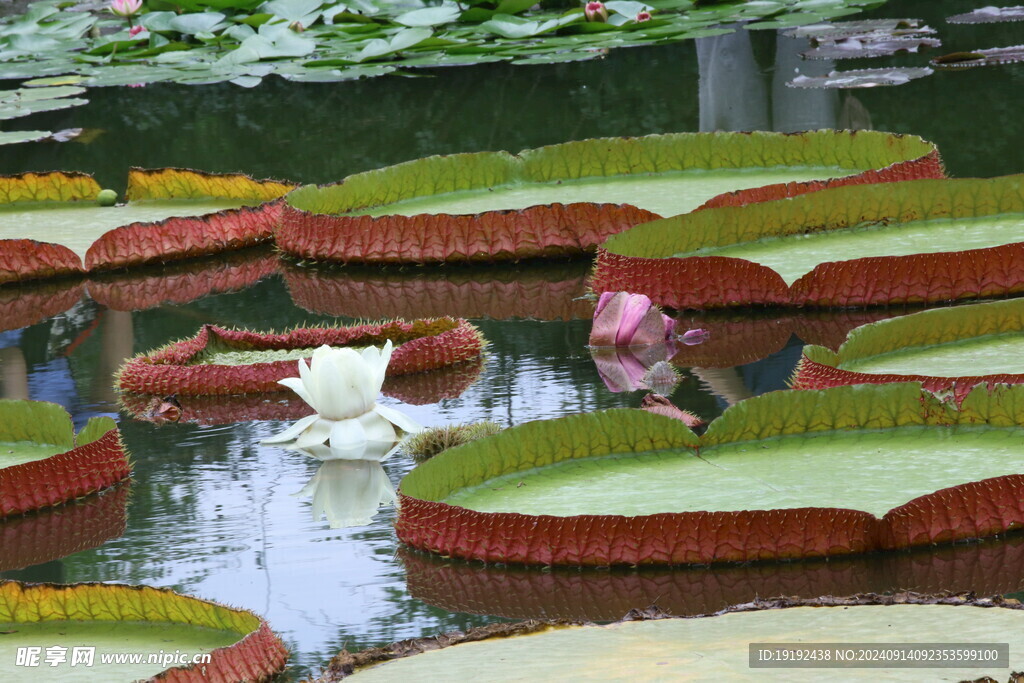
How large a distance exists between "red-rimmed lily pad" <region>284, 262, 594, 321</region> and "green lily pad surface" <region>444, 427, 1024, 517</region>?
1.64 m

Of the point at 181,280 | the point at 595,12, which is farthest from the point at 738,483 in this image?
the point at 595,12

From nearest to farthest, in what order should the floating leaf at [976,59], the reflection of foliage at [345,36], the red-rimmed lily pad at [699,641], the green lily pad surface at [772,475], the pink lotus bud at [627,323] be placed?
the red-rimmed lily pad at [699,641]
the green lily pad surface at [772,475]
the pink lotus bud at [627,323]
the floating leaf at [976,59]
the reflection of foliage at [345,36]

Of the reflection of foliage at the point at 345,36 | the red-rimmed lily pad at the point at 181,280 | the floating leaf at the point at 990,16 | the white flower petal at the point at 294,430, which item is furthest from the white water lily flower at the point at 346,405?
the floating leaf at the point at 990,16

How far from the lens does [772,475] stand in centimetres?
276

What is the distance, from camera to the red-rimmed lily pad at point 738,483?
2.54 m

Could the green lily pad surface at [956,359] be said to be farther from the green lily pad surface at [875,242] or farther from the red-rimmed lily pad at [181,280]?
the red-rimmed lily pad at [181,280]

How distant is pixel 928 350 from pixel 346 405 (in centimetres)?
124

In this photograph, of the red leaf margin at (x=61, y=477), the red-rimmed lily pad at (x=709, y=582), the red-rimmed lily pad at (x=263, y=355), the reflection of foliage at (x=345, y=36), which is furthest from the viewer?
the reflection of foliage at (x=345, y=36)

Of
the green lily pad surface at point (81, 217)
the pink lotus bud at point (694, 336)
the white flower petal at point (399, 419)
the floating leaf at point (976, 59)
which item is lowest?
the floating leaf at point (976, 59)

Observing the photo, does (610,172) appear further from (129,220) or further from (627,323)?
(627,323)

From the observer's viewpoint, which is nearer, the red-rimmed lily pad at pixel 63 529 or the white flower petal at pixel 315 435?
the red-rimmed lily pad at pixel 63 529

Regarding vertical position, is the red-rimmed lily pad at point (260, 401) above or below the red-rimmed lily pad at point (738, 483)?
below

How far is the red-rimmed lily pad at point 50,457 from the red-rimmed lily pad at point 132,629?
2.42 ft

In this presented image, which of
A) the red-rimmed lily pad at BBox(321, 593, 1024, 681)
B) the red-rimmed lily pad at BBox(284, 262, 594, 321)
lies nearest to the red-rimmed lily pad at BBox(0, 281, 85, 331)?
the red-rimmed lily pad at BBox(284, 262, 594, 321)
